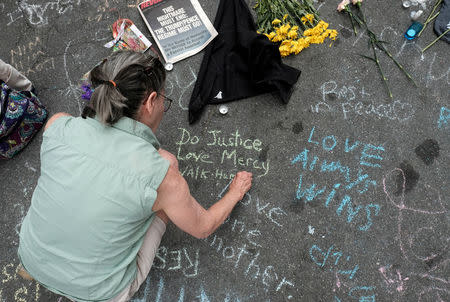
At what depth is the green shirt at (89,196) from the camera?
1.37m

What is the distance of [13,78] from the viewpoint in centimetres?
250

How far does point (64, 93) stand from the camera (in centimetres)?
271

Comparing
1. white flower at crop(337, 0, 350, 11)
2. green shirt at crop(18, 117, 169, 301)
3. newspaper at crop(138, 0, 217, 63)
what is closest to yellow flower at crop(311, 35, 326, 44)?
white flower at crop(337, 0, 350, 11)

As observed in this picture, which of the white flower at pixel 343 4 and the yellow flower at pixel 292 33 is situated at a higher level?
the yellow flower at pixel 292 33

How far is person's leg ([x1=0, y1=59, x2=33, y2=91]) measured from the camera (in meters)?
2.40

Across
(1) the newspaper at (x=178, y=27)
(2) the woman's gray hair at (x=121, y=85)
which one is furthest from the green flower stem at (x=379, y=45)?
(2) the woman's gray hair at (x=121, y=85)

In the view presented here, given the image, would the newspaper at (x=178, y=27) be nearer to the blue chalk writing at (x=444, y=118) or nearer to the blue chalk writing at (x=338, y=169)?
the blue chalk writing at (x=338, y=169)

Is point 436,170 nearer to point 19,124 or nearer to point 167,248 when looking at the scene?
point 167,248

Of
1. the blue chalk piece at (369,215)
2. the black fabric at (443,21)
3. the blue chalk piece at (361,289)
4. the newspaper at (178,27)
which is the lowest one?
the blue chalk piece at (361,289)

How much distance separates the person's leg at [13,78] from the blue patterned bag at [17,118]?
4.2 inches

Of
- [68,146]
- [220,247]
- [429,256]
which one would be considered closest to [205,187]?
[220,247]

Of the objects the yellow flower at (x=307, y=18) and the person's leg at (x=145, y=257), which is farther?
the yellow flower at (x=307, y=18)

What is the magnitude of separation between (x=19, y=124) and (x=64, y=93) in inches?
19.1

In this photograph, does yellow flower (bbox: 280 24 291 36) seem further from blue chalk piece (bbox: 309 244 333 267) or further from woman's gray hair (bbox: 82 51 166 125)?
blue chalk piece (bbox: 309 244 333 267)
